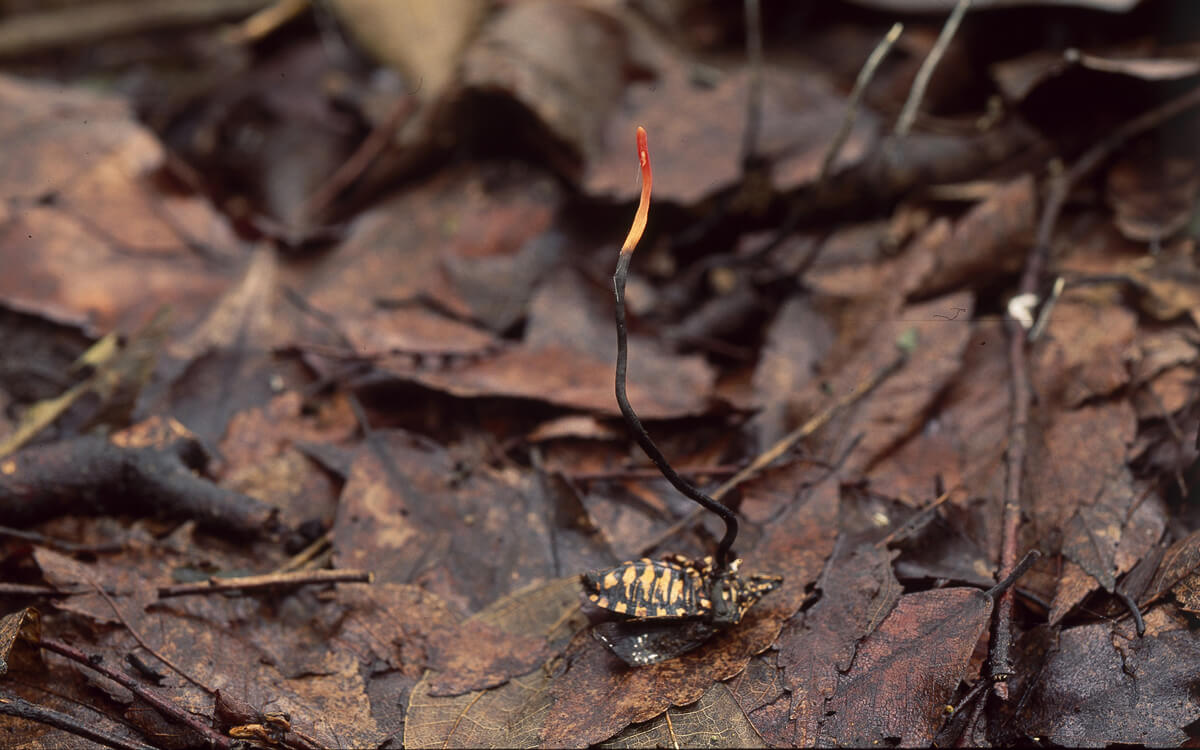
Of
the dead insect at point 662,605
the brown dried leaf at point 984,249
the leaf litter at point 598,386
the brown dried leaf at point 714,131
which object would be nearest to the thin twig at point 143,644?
the leaf litter at point 598,386

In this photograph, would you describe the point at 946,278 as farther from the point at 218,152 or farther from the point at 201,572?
the point at 218,152

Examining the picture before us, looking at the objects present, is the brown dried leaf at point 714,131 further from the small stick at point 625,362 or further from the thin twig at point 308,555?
the thin twig at point 308,555

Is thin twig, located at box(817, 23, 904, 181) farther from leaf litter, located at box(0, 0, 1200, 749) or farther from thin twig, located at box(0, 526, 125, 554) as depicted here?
thin twig, located at box(0, 526, 125, 554)

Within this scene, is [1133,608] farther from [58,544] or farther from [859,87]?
[58,544]

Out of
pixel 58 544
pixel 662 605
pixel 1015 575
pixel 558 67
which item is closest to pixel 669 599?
pixel 662 605

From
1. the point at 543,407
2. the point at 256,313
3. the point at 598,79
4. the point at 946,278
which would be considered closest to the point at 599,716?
the point at 543,407

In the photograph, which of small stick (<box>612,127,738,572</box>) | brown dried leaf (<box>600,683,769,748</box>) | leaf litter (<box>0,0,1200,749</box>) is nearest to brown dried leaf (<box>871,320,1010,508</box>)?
leaf litter (<box>0,0,1200,749</box>)
